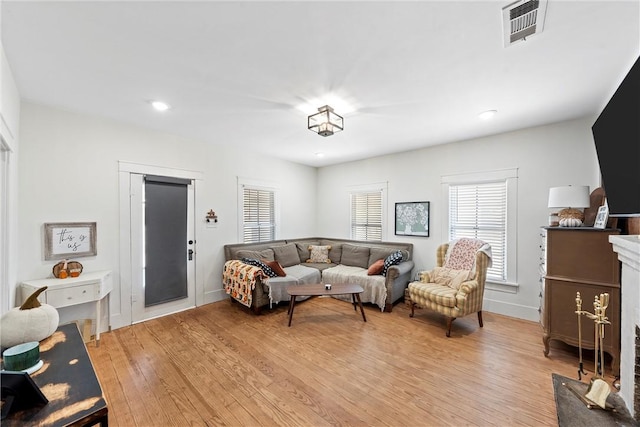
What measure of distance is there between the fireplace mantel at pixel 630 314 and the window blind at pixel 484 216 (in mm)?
1984

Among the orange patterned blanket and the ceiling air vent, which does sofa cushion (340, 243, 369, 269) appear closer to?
the orange patterned blanket

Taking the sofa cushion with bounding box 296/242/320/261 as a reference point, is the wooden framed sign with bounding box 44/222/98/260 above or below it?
above

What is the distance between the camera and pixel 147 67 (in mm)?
2039

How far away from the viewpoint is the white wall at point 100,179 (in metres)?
2.68

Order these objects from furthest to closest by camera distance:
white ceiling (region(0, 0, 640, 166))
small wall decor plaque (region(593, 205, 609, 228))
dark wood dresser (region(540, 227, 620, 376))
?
1. small wall decor plaque (region(593, 205, 609, 228))
2. dark wood dresser (region(540, 227, 620, 376))
3. white ceiling (region(0, 0, 640, 166))

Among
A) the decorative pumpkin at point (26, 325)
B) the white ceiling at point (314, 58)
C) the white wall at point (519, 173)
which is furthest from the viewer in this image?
the white wall at point (519, 173)

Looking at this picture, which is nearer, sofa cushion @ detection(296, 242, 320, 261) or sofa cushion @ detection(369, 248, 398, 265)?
sofa cushion @ detection(369, 248, 398, 265)

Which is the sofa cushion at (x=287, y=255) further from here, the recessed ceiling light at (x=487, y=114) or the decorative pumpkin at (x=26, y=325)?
the recessed ceiling light at (x=487, y=114)

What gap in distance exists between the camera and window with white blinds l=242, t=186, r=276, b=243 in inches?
186

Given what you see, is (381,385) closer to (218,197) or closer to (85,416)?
(85,416)

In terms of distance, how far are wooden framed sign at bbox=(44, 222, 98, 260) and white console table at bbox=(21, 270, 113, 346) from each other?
26 cm

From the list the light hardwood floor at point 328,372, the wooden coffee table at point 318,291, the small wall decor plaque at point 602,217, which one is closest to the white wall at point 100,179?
the light hardwood floor at point 328,372

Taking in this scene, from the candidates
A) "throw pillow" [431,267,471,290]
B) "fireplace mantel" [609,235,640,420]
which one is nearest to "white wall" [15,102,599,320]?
"throw pillow" [431,267,471,290]

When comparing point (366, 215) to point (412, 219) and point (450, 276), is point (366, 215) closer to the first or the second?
point (412, 219)
